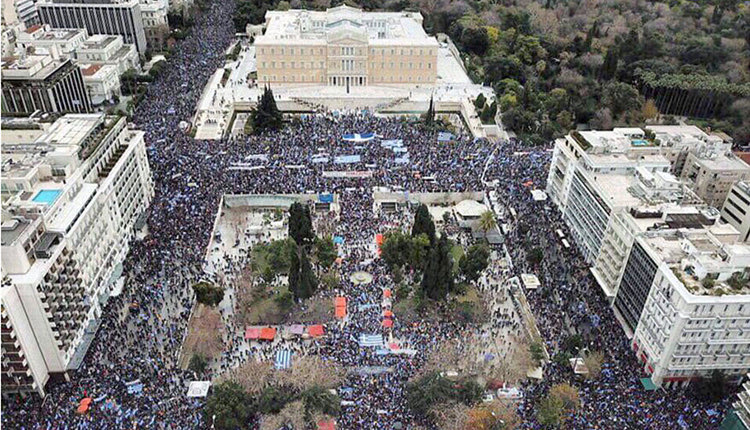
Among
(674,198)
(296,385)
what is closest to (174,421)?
(296,385)

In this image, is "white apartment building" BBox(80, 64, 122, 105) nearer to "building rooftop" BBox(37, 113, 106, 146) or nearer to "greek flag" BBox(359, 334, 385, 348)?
"building rooftop" BBox(37, 113, 106, 146)

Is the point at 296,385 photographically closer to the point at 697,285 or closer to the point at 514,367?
the point at 514,367

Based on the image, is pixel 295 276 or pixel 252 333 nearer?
pixel 252 333

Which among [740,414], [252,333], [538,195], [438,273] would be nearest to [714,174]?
[538,195]

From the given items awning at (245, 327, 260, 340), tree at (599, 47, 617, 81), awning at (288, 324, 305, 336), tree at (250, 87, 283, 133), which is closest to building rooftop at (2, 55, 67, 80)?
tree at (250, 87, 283, 133)

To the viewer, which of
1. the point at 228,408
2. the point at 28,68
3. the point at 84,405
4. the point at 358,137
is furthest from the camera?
the point at 358,137

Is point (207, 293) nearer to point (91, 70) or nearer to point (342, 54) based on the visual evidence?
point (342, 54)
